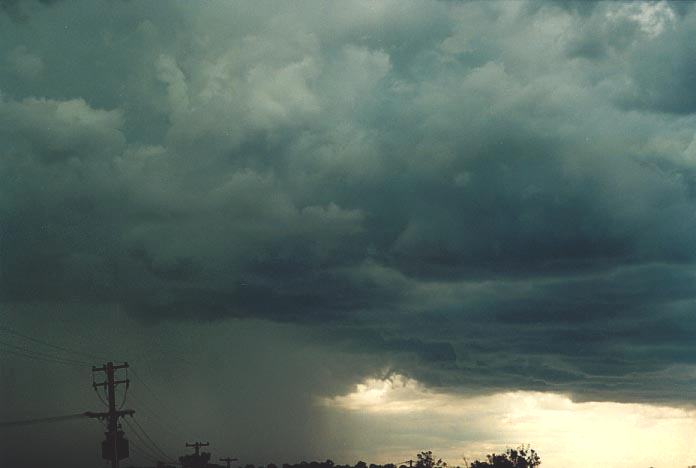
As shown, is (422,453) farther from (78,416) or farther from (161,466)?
(78,416)

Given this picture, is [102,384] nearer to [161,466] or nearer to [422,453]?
[161,466]

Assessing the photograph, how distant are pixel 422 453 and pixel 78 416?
10644cm

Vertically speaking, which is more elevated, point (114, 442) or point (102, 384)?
point (102, 384)

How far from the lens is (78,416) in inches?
2366

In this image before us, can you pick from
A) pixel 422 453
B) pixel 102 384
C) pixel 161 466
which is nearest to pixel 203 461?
pixel 161 466

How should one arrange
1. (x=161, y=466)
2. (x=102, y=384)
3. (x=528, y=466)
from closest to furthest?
(x=102, y=384)
(x=528, y=466)
(x=161, y=466)

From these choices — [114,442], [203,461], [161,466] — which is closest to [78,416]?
[114,442]

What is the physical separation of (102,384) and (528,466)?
8545 centimetres

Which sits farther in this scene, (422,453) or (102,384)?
(422,453)

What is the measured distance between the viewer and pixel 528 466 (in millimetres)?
129875

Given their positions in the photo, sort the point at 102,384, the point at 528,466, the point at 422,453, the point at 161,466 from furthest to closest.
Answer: the point at 422,453 < the point at 161,466 < the point at 528,466 < the point at 102,384

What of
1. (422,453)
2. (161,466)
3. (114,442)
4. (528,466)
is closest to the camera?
(114,442)

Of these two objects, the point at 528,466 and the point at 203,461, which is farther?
the point at 203,461

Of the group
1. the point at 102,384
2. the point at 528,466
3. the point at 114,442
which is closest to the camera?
the point at 114,442
